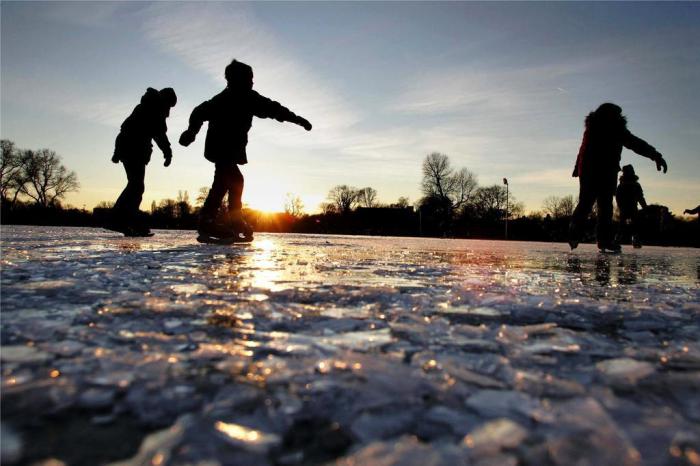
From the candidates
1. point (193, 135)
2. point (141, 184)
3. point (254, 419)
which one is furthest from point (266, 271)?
point (141, 184)

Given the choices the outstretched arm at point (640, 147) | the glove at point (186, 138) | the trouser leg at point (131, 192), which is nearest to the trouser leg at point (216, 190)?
the glove at point (186, 138)

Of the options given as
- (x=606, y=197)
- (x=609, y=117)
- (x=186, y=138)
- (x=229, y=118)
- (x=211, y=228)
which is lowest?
(x=211, y=228)

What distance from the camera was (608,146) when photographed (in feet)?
20.5

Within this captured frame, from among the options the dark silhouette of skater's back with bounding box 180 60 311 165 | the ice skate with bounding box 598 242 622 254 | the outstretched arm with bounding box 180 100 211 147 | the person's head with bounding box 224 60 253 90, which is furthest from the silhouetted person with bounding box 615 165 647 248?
the outstretched arm with bounding box 180 100 211 147

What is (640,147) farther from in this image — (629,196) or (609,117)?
(629,196)

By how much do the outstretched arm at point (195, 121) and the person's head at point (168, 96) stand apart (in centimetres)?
166

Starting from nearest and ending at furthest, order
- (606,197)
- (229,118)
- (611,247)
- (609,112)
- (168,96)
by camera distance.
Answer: (229,118), (609,112), (606,197), (611,247), (168,96)

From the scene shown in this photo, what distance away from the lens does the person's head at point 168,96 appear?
7.06 meters

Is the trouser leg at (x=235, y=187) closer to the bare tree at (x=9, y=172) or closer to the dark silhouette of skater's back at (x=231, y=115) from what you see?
the dark silhouette of skater's back at (x=231, y=115)

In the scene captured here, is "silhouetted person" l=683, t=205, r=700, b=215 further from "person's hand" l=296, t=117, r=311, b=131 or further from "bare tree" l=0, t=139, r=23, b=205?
"bare tree" l=0, t=139, r=23, b=205

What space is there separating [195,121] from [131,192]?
2252 millimetres

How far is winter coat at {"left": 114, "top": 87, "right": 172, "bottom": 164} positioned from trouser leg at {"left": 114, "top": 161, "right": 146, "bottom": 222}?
148mm

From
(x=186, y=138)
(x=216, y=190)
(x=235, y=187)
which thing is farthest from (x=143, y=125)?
(x=235, y=187)

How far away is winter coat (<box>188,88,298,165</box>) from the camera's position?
19.2ft
